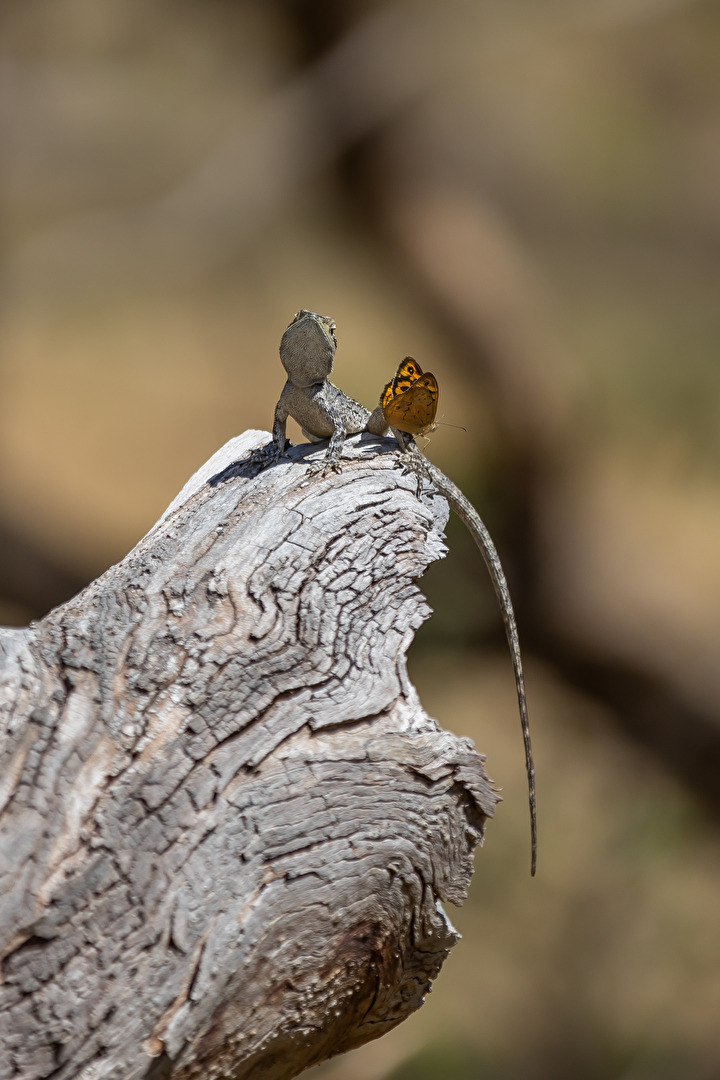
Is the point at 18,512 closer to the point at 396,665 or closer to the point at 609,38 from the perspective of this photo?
the point at 396,665

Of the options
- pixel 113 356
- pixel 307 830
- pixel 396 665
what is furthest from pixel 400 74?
pixel 307 830

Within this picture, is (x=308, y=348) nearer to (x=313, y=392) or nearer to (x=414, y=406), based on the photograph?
(x=313, y=392)

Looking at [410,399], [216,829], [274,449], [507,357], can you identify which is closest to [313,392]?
[274,449]

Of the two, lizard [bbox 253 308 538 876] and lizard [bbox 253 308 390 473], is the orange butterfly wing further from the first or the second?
lizard [bbox 253 308 390 473]

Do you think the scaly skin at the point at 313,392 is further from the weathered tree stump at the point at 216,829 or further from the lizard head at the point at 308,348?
the weathered tree stump at the point at 216,829

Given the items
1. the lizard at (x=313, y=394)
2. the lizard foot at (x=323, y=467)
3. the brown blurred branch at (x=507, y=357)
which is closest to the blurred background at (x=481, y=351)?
the brown blurred branch at (x=507, y=357)

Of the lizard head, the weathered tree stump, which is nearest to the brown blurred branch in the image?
the lizard head
